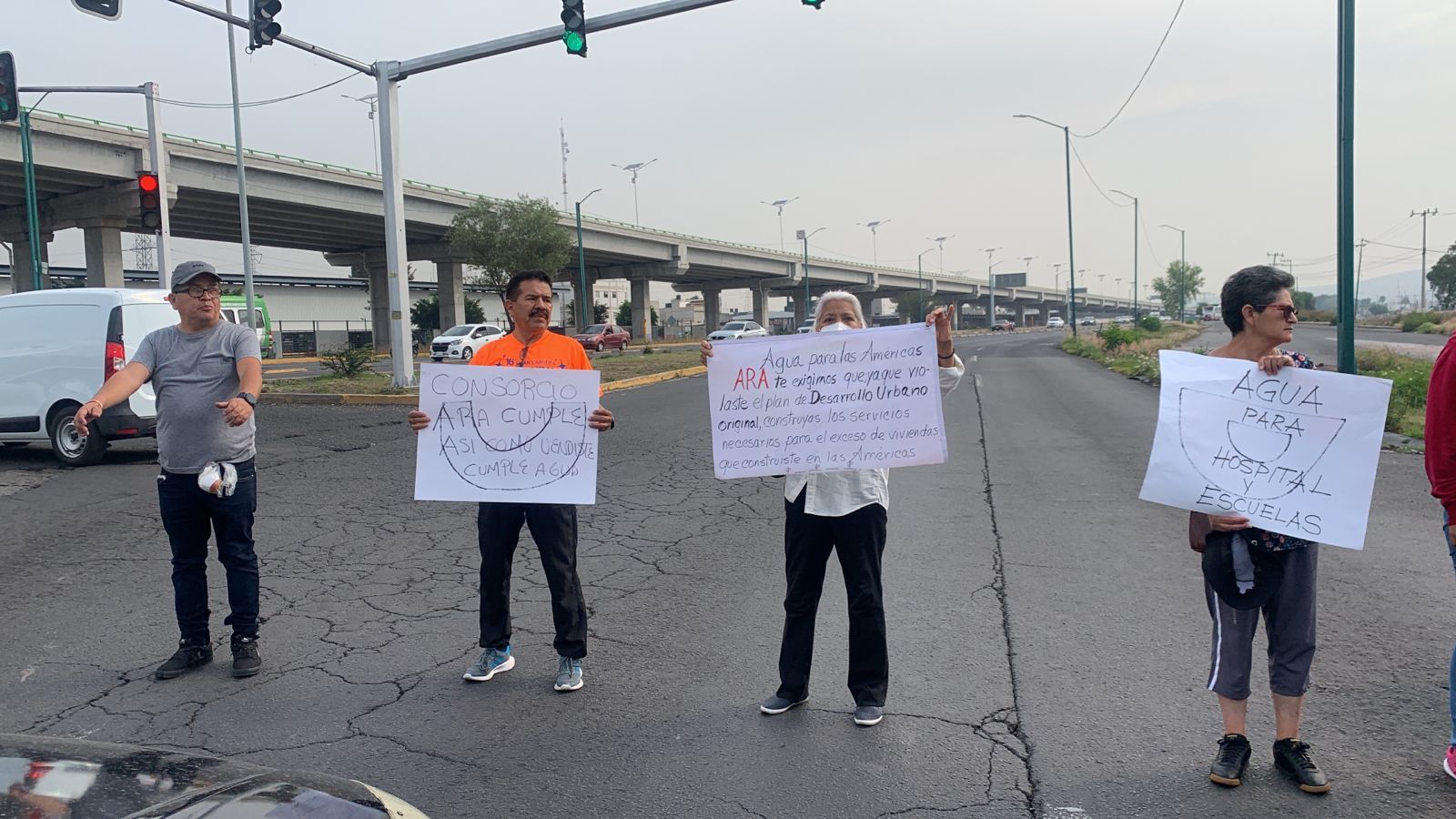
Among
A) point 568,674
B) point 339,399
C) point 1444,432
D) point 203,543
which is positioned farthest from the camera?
point 339,399

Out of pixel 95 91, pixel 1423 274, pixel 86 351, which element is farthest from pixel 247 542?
pixel 1423 274

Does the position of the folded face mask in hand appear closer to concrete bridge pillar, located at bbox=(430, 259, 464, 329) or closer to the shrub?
the shrub

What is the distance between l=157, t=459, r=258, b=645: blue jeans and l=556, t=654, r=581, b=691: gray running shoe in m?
1.59

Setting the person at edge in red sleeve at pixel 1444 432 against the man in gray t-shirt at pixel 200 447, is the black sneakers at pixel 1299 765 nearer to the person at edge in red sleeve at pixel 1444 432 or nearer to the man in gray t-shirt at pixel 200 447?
the person at edge in red sleeve at pixel 1444 432

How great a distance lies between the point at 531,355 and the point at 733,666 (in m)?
1.79

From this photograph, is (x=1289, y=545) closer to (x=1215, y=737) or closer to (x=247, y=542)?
(x=1215, y=737)

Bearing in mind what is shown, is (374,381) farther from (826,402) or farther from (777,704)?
(777,704)

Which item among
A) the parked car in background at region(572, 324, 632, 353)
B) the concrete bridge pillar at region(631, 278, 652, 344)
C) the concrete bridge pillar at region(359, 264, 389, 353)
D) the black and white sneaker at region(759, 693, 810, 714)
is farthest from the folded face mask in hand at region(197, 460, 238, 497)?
the concrete bridge pillar at region(631, 278, 652, 344)

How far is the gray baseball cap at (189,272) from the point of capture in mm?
4754

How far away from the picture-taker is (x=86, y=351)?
11.3 meters

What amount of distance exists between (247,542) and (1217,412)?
14.4 feet

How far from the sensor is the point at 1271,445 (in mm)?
3588

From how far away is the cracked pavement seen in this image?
12.0 feet

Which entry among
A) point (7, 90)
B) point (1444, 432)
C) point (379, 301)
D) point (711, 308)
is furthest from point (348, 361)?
point (711, 308)
